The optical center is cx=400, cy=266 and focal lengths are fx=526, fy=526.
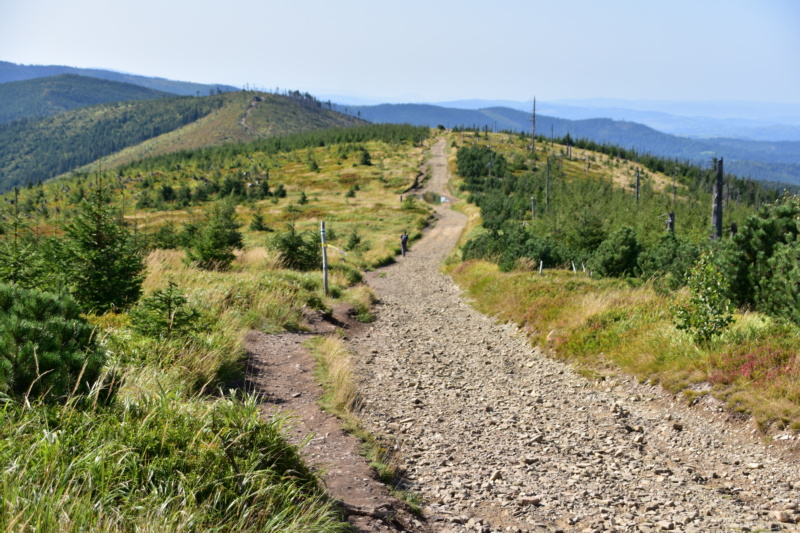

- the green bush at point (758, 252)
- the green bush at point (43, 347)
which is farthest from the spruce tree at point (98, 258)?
the green bush at point (758, 252)

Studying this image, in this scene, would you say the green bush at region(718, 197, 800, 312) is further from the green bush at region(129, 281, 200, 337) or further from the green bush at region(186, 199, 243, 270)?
the green bush at region(186, 199, 243, 270)

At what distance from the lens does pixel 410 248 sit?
1416 inches

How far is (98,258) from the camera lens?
27.5 ft

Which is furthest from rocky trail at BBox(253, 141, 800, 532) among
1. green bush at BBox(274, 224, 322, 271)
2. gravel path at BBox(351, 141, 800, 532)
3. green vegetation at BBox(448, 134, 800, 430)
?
green bush at BBox(274, 224, 322, 271)

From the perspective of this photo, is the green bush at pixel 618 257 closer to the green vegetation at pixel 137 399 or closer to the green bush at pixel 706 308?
the green vegetation at pixel 137 399

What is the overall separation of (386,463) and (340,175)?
265 feet

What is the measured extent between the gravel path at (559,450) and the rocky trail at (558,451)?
0.7 inches

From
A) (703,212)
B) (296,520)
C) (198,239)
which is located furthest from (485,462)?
(703,212)

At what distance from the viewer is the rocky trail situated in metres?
4.93

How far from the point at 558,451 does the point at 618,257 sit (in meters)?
14.2

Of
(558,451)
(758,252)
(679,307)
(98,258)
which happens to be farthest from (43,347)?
(758,252)

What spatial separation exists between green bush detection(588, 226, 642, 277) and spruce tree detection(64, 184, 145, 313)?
15829 millimetres

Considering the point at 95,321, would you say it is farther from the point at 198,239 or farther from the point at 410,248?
the point at 410,248

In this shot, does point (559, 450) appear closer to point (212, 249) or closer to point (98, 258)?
point (98, 258)
